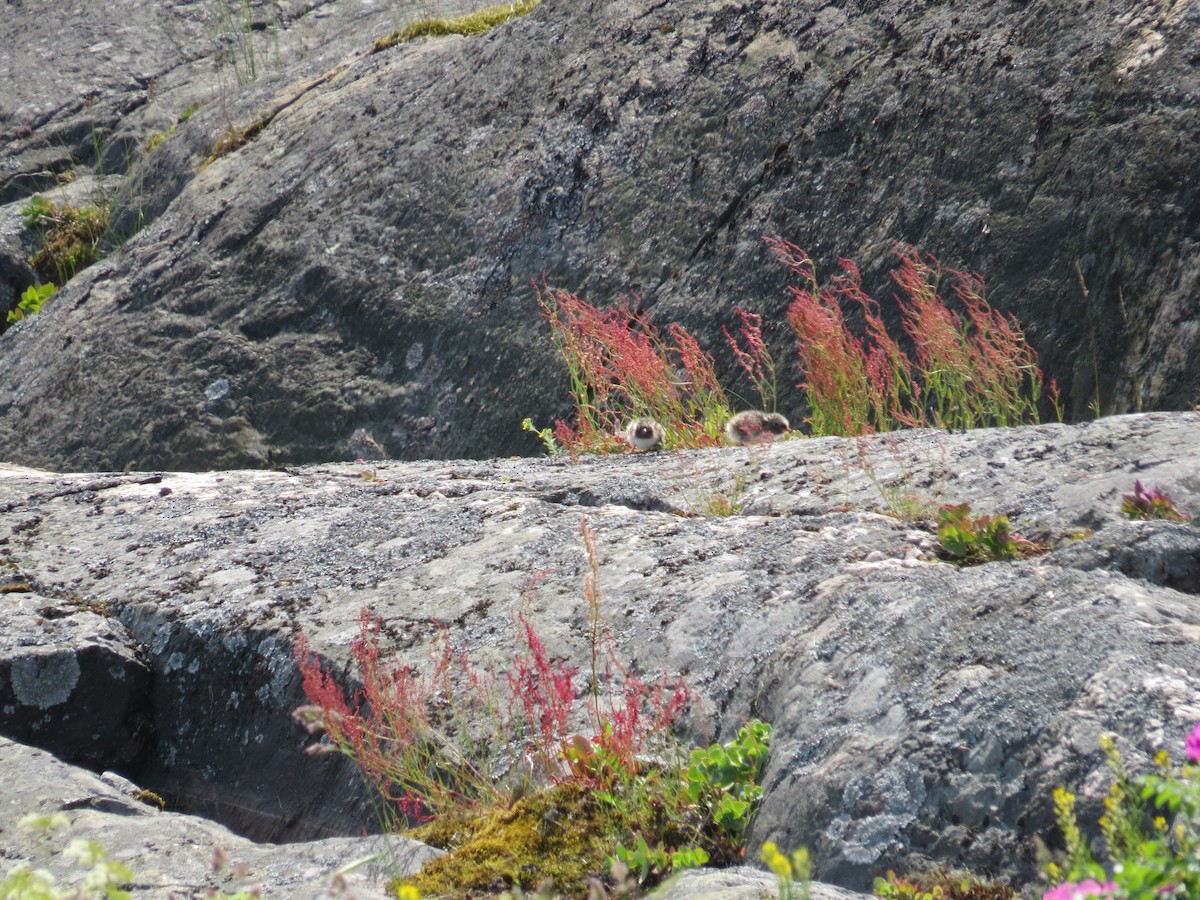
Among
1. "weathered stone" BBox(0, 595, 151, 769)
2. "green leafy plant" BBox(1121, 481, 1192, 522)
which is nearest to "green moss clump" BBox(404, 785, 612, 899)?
"weathered stone" BBox(0, 595, 151, 769)

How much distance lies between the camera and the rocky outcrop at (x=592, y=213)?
18.9ft

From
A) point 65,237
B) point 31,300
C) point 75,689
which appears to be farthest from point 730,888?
point 65,237

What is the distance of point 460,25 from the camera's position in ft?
33.8

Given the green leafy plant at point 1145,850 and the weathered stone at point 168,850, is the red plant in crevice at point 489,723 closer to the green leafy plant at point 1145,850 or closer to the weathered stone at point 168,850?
the weathered stone at point 168,850

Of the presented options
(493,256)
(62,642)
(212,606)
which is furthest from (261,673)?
(493,256)

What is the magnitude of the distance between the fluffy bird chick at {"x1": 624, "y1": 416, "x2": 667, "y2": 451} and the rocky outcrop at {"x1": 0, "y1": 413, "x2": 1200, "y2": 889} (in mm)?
439

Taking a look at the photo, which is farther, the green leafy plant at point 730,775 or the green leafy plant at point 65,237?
the green leafy plant at point 65,237

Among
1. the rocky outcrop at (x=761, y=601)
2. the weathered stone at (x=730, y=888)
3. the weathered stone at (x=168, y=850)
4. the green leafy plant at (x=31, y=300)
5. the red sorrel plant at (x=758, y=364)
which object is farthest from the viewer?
the green leafy plant at (x=31, y=300)

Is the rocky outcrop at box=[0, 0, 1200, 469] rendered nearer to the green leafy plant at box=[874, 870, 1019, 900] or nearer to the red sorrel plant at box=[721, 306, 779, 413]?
the red sorrel plant at box=[721, 306, 779, 413]

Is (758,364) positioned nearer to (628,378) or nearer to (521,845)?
(628,378)

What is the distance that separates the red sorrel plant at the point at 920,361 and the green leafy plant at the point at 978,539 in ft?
6.29

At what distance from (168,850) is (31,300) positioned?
8.73 m

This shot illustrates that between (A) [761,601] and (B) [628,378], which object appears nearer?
(A) [761,601]

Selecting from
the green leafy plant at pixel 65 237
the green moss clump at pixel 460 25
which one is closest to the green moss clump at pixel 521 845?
the green moss clump at pixel 460 25
